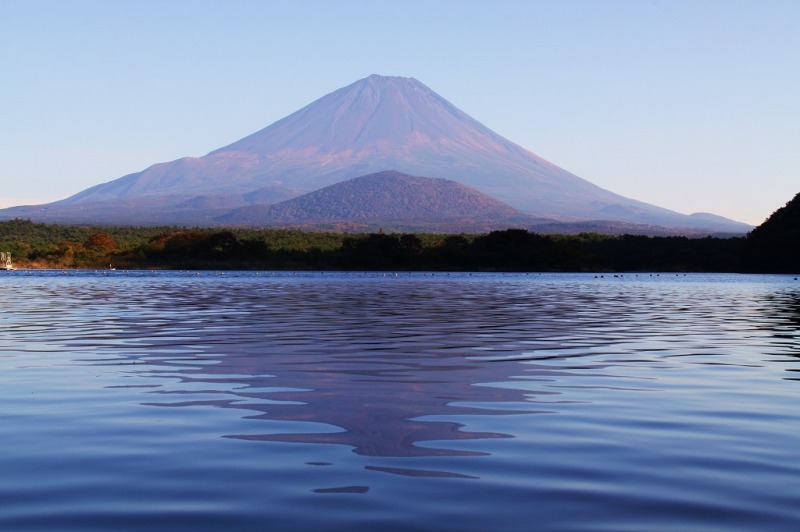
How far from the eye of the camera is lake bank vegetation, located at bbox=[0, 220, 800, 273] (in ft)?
368

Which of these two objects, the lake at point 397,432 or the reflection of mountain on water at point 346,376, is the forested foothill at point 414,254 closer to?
the reflection of mountain on water at point 346,376

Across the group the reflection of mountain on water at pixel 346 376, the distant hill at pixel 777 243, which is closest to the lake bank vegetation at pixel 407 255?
the distant hill at pixel 777 243

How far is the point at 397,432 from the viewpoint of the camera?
10.5m

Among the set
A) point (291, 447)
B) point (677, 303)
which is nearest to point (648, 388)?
point (291, 447)

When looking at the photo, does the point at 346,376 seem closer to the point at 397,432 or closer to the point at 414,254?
the point at 397,432

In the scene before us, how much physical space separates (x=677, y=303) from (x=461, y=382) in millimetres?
27664

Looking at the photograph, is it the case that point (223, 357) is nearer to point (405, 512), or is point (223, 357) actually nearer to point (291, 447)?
point (291, 447)

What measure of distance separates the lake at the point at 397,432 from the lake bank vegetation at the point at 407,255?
89.0m

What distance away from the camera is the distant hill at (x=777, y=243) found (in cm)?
9575

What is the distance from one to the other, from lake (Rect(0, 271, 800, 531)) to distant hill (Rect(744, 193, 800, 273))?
77.8m

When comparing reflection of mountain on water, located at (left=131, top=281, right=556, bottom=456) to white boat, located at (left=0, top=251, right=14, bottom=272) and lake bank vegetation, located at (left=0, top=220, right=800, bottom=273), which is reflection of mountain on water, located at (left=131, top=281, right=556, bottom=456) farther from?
white boat, located at (left=0, top=251, right=14, bottom=272)

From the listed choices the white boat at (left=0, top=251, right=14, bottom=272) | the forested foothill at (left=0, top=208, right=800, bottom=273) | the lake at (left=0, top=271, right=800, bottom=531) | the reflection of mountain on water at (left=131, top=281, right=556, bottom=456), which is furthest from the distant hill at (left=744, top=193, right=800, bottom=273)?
the lake at (left=0, top=271, right=800, bottom=531)

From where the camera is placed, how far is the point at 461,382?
14.7 m

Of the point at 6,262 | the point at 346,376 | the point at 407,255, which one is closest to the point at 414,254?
the point at 407,255
